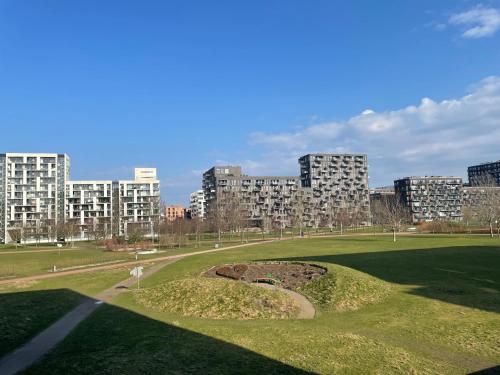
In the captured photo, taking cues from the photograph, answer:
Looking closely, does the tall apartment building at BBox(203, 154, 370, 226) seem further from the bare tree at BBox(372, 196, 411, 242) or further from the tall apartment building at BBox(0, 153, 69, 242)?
the tall apartment building at BBox(0, 153, 69, 242)

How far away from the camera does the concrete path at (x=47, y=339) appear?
43.2ft

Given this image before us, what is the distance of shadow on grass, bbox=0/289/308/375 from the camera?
1210 cm

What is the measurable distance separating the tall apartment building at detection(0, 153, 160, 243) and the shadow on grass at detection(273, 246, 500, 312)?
12516cm

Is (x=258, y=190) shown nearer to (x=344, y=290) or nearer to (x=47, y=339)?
(x=344, y=290)

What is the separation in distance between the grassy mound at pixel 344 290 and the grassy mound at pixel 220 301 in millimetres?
1989

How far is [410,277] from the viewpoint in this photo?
90.1ft

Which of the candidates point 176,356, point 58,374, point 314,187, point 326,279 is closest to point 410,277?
point 326,279

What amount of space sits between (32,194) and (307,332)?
17299cm

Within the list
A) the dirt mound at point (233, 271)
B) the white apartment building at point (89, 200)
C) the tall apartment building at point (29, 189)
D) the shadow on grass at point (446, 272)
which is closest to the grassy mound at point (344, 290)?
the shadow on grass at point (446, 272)

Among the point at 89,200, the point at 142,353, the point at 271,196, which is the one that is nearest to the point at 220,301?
the point at 142,353

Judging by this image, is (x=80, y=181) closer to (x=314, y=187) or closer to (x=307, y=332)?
(x=314, y=187)

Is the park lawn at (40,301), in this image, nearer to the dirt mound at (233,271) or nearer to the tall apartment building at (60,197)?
the dirt mound at (233,271)

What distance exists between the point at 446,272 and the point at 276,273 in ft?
39.2

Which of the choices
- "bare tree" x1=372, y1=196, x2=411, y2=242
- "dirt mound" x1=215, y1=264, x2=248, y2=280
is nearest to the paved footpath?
"dirt mound" x1=215, y1=264, x2=248, y2=280
